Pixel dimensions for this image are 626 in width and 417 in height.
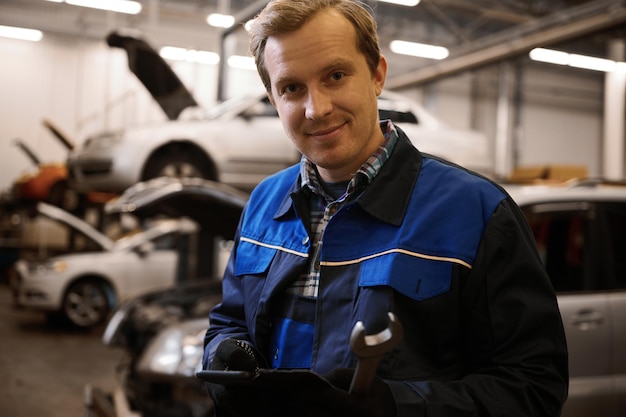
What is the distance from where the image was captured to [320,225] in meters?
1.33

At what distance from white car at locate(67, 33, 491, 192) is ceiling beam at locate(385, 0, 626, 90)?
6.38ft

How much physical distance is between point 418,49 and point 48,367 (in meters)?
9.06

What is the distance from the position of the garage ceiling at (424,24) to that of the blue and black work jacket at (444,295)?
7.04 m

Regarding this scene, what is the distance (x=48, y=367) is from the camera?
21.0 ft

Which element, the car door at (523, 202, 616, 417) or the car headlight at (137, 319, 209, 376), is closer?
the car door at (523, 202, 616, 417)

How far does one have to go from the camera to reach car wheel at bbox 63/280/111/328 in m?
8.15

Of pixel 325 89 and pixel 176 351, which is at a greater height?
pixel 325 89

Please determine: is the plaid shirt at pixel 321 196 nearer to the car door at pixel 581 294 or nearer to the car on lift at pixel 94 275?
the car door at pixel 581 294

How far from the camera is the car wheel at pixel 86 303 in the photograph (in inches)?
321

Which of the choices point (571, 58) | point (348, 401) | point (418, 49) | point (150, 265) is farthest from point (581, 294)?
point (418, 49)

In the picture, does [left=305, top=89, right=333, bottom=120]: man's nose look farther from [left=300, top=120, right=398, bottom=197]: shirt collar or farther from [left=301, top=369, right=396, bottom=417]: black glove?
[left=301, top=369, right=396, bottom=417]: black glove

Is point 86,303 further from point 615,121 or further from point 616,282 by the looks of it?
point 615,121

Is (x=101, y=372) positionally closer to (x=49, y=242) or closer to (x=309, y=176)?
(x=309, y=176)

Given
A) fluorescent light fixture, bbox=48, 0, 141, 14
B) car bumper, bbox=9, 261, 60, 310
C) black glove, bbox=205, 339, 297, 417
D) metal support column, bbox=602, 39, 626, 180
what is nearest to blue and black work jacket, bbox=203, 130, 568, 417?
black glove, bbox=205, 339, 297, 417
